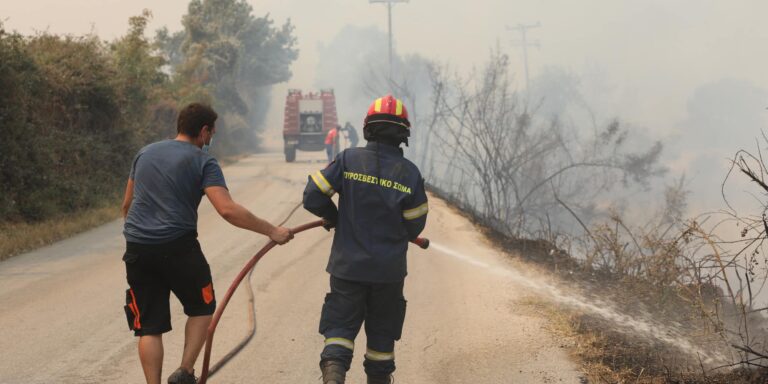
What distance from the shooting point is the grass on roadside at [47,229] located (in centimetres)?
965

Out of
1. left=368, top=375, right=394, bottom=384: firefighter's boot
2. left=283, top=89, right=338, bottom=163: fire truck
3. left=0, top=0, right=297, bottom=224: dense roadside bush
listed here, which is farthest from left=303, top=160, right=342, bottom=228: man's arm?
left=283, top=89, right=338, bottom=163: fire truck

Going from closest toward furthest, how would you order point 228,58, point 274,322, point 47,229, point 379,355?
1. point 379,355
2. point 274,322
3. point 47,229
4. point 228,58

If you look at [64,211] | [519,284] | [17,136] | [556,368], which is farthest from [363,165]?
[64,211]

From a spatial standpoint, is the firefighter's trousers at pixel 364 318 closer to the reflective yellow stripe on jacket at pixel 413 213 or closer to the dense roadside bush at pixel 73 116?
the reflective yellow stripe on jacket at pixel 413 213

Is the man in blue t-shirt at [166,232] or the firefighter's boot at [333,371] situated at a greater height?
the man in blue t-shirt at [166,232]

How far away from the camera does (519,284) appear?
802 centimetres

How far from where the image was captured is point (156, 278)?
3.78 m

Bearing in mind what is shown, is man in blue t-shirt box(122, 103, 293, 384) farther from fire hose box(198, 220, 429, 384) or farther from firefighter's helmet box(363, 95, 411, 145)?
firefighter's helmet box(363, 95, 411, 145)

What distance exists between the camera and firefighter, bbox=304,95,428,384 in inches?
148

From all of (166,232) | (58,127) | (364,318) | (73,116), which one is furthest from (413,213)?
(73,116)

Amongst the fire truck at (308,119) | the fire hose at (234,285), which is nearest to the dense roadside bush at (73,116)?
the fire truck at (308,119)

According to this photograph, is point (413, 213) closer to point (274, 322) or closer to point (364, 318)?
point (364, 318)

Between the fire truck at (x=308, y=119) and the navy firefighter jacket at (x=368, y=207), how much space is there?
85.9 feet

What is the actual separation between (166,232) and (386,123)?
4.21ft
